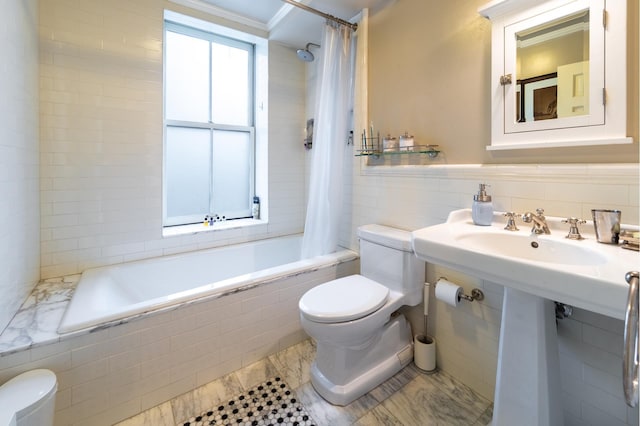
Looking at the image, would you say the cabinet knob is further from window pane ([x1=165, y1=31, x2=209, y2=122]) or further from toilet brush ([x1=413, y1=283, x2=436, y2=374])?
window pane ([x1=165, y1=31, x2=209, y2=122])

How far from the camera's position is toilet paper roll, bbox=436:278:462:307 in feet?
4.94

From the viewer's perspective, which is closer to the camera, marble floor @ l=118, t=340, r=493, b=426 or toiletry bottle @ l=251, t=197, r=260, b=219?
marble floor @ l=118, t=340, r=493, b=426

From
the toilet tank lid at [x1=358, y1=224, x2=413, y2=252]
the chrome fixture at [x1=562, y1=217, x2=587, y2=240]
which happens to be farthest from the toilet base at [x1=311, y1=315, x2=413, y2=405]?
the chrome fixture at [x1=562, y1=217, x2=587, y2=240]

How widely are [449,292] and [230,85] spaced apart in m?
2.61

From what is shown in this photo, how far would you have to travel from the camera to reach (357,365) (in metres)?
1.57

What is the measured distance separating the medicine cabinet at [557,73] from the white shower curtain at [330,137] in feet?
3.30

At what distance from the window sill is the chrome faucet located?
2136mm

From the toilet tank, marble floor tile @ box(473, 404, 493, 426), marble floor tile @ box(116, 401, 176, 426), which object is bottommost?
marble floor tile @ box(116, 401, 176, 426)

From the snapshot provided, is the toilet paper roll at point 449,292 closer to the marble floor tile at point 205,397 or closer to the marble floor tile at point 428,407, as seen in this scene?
the marble floor tile at point 428,407

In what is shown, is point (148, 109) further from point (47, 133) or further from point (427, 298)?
point (427, 298)

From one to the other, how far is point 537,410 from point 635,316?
68 centimetres

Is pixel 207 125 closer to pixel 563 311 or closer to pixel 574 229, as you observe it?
pixel 574 229

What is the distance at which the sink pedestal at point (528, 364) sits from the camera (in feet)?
3.46

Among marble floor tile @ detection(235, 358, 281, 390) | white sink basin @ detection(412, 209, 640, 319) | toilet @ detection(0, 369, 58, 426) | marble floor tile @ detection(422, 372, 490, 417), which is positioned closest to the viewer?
white sink basin @ detection(412, 209, 640, 319)
